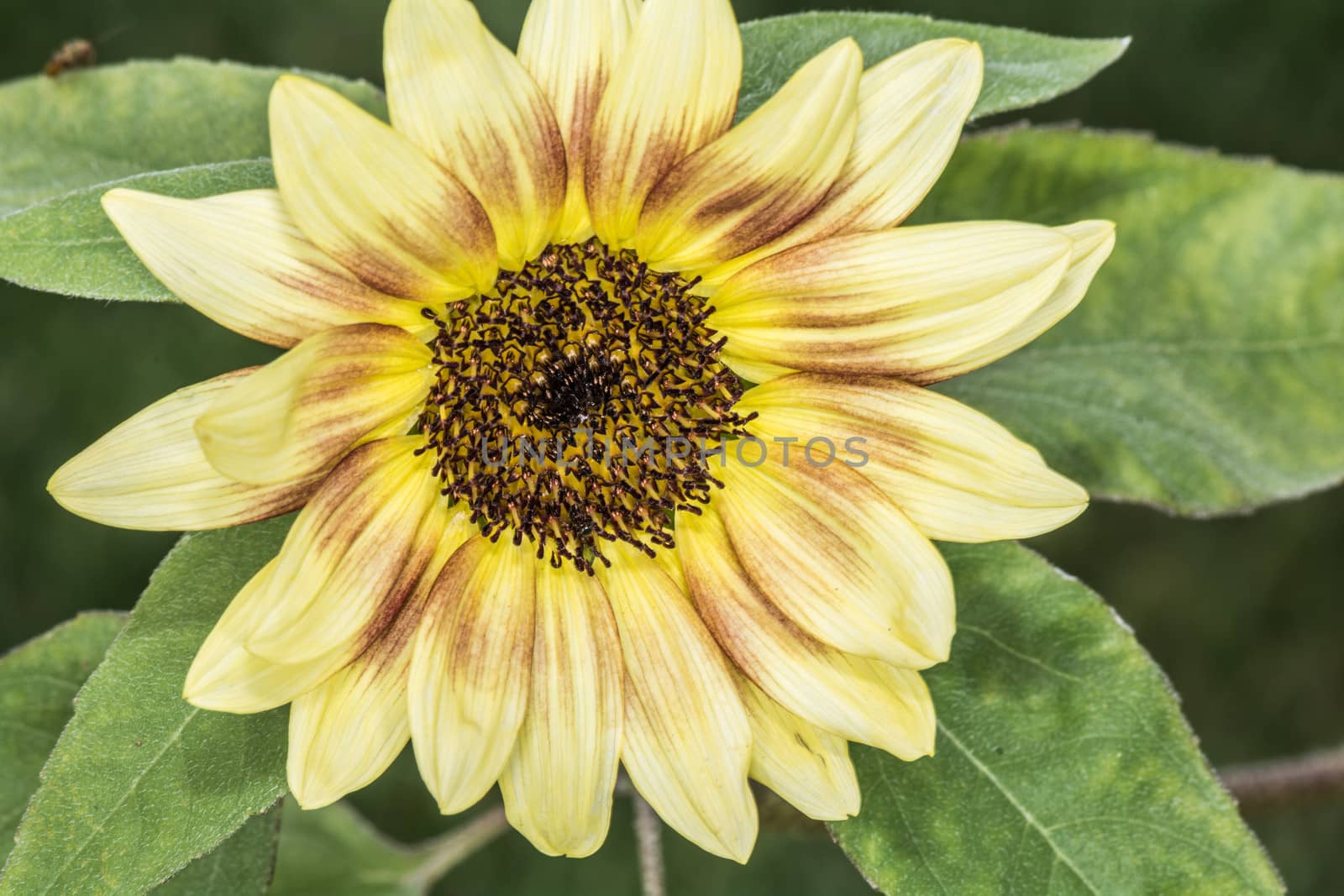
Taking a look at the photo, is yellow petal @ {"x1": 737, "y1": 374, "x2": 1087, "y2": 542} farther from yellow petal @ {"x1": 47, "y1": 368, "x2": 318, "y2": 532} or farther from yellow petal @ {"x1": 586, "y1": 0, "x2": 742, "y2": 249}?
yellow petal @ {"x1": 47, "y1": 368, "x2": 318, "y2": 532}

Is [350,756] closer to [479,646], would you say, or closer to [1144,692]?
[479,646]

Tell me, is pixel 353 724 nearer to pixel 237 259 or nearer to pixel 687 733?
pixel 687 733

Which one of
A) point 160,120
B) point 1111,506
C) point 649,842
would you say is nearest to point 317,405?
point 160,120

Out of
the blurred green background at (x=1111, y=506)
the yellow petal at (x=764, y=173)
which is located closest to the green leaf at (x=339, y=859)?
the blurred green background at (x=1111, y=506)

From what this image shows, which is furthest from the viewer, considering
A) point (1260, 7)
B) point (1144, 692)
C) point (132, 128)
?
point (1260, 7)

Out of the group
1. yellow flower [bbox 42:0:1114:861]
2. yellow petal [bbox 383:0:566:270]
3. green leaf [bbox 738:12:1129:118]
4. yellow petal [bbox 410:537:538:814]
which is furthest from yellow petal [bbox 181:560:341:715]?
green leaf [bbox 738:12:1129:118]

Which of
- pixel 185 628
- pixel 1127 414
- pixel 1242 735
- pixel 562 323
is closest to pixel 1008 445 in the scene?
pixel 562 323

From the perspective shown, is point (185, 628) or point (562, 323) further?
point (562, 323)
